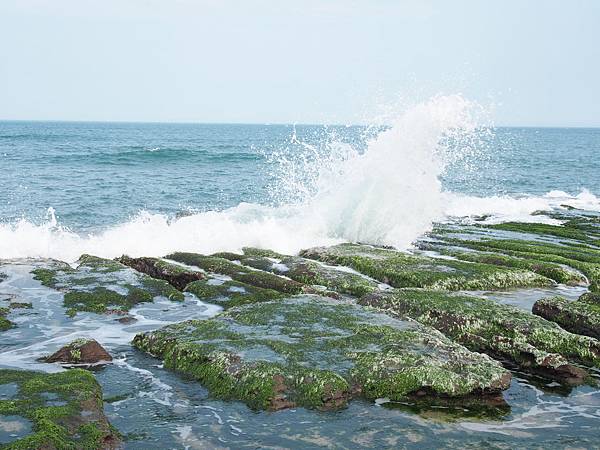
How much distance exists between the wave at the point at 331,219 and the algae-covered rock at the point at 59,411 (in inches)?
594

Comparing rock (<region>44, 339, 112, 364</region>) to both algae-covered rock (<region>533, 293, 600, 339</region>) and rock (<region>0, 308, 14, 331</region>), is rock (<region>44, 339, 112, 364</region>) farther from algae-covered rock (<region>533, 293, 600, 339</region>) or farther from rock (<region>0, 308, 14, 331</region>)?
algae-covered rock (<region>533, 293, 600, 339</region>)

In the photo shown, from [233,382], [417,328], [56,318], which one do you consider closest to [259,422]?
[233,382]

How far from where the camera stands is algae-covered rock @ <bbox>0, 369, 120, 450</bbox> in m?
7.88

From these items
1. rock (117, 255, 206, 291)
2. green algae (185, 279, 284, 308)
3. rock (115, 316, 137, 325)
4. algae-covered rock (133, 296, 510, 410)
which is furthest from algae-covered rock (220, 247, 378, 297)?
rock (115, 316, 137, 325)

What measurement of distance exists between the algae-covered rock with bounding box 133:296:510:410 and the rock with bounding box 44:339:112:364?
938 mm

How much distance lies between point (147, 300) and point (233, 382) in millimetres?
6631

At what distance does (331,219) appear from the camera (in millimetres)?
28531

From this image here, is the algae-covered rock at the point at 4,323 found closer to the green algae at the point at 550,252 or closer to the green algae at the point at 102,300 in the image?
the green algae at the point at 102,300

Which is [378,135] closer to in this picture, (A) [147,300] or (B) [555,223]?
(B) [555,223]

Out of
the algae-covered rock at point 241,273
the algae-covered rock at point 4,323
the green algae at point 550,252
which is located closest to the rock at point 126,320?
the algae-covered rock at point 4,323

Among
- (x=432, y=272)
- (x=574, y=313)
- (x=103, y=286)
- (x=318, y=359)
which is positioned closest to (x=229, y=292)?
(x=103, y=286)

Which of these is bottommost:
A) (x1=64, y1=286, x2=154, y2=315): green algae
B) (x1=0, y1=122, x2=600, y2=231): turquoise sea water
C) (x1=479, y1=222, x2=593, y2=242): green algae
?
(x1=0, y1=122, x2=600, y2=231): turquoise sea water

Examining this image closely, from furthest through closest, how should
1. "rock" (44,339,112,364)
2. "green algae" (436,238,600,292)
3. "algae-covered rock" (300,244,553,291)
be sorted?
"green algae" (436,238,600,292) < "algae-covered rock" (300,244,553,291) < "rock" (44,339,112,364)

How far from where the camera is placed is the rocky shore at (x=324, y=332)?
9.94 m
